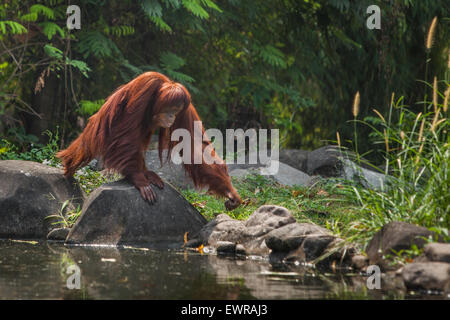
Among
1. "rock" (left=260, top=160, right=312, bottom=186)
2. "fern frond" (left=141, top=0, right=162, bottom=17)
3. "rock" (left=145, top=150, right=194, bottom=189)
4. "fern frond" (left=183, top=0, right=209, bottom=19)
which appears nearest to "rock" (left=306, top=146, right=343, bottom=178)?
"rock" (left=260, top=160, right=312, bottom=186)

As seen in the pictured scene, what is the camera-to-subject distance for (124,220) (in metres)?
5.20

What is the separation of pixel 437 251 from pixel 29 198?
3548mm

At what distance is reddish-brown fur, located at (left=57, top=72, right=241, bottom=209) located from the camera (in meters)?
5.27

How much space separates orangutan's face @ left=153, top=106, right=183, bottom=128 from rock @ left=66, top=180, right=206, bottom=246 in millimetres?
595

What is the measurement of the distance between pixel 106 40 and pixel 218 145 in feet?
8.39

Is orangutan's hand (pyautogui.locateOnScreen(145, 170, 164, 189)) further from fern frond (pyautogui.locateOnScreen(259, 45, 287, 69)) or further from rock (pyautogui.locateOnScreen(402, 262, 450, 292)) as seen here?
fern frond (pyautogui.locateOnScreen(259, 45, 287, 69))

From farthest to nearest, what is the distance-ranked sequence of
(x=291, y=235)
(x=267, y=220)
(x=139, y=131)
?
(x=139, y=131) < (x=267, y=220) < (x=291, y=235)

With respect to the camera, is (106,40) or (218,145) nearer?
(106,40)

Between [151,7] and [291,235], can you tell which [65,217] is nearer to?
[291,235]

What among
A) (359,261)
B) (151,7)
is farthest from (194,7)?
(359,261)

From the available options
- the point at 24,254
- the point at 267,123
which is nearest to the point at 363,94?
the point at 267,123

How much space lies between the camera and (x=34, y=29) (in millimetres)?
8148
